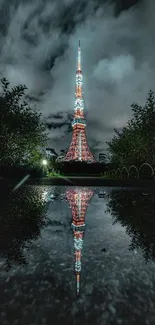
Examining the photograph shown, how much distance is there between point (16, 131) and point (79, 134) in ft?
226

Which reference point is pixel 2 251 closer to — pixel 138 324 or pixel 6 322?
pixel 6 322

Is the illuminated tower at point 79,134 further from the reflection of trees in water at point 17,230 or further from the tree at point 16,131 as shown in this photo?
the reflection of trees in water at point 17,230

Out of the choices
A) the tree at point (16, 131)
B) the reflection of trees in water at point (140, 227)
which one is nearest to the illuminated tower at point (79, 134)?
the tree at point (16, 131)

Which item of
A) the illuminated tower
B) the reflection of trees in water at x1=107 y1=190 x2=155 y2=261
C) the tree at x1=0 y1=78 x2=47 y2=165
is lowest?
the reflection of trees in water at x1=107 y1=190 x2=155 y2=261

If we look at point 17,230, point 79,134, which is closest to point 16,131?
point 17,230

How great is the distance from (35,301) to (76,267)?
0.57 m

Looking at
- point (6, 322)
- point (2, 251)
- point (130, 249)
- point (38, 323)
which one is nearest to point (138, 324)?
point (38, 323)

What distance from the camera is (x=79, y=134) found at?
83125 millimetres

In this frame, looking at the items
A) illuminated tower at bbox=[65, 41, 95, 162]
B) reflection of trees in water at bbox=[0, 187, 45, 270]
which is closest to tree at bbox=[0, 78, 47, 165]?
reflection of trees in water at bbox=[0, 187, 45, 270]

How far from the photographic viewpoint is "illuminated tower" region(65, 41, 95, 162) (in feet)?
257

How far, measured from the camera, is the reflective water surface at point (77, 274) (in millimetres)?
1232

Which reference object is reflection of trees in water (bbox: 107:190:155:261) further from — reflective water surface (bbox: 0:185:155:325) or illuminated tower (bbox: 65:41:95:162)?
illuminated tower (bbox: 65:41:95:162)

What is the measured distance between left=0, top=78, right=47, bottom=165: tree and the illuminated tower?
60.1m

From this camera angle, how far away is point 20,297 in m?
1.38
